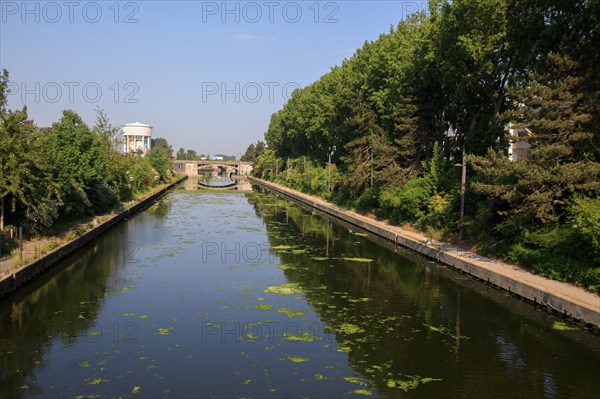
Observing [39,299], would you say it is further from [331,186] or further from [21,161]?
[331,186]

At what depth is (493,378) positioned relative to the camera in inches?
467

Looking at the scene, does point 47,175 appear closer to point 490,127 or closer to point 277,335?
point 277,335

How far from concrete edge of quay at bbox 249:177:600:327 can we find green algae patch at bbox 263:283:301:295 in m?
7.78

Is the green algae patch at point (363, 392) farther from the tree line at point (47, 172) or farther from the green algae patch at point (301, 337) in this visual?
the tree line at point (47, 172)

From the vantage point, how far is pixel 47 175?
2405 centimetres

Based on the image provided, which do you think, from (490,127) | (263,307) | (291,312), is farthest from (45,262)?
(490,127)

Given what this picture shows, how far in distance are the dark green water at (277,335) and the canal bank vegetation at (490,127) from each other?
3.24m

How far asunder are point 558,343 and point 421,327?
12.0ft

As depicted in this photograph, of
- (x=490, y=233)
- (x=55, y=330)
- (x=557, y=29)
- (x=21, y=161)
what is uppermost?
(x=557, y=29)

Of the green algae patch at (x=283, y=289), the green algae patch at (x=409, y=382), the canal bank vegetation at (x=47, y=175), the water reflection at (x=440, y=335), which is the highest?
the canal bank vegetation at (x=47, y=175)

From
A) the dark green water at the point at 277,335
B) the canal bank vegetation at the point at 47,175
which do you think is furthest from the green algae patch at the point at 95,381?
the canal bank vegetation at the point at 47,175

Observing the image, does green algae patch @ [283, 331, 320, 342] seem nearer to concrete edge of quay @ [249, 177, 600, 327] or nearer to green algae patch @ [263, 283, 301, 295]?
green algae patch @ [263, 283, 301, 295]

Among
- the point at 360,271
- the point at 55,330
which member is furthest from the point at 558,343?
the point at 55,330

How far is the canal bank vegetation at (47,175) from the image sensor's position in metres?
22.0
